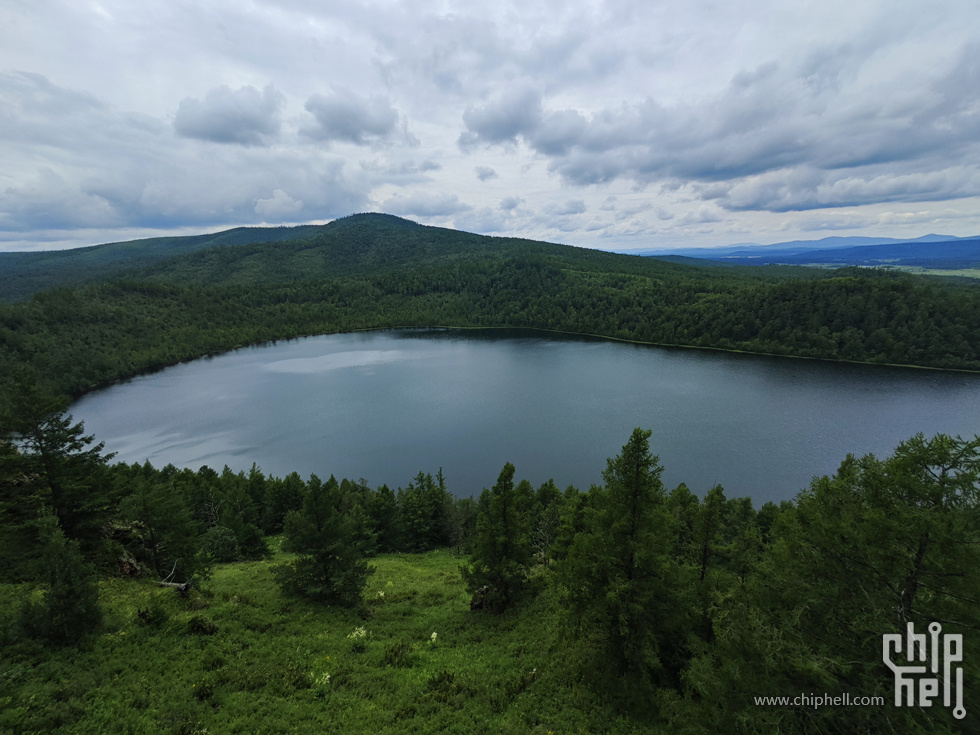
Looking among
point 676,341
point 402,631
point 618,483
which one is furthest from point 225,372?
point 676,341

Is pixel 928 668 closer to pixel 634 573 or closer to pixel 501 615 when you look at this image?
pixel 634 573

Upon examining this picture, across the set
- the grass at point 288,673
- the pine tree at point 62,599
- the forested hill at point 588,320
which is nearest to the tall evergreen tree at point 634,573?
the grass at point 288,673

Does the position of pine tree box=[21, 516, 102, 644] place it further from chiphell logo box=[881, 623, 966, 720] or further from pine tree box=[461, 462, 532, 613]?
chiphell logo box=[881, 623, 966, 720]

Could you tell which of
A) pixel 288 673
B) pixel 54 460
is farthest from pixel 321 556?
pixel 54 460

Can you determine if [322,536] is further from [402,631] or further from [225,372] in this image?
[225,372]

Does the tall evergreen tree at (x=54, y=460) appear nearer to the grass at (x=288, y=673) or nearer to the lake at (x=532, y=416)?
the grass at (x=288, y=673)

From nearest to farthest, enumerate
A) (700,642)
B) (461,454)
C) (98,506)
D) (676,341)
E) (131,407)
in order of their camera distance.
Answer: (700,642) → (98,506) → (461,454) → (131,407) → (676,341)
